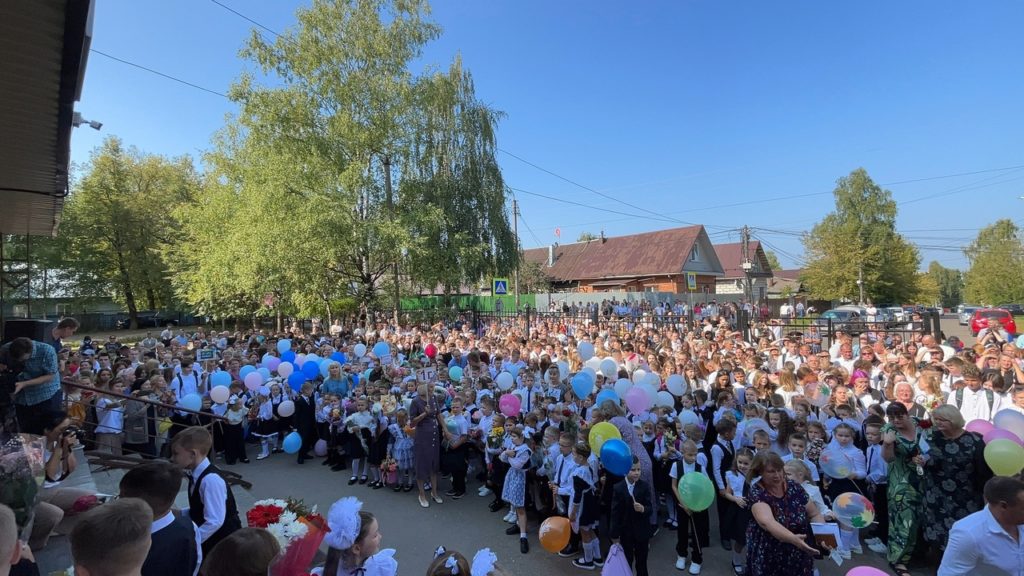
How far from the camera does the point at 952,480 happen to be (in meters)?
4.15

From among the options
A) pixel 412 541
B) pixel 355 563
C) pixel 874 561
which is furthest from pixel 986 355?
pixel 355 563

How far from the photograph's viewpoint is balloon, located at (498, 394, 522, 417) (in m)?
7.16

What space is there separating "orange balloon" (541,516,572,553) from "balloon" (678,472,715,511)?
1.19 meters

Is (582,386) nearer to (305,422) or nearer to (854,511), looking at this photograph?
(854,511)

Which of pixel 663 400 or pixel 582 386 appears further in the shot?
pixel 582 386

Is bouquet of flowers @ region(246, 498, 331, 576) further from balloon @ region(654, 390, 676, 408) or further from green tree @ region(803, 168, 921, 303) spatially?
green tree @ region(803, 168, 921, 303)

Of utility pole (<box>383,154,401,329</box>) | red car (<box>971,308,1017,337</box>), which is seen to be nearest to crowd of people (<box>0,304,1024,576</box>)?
red car (<box>971,308,1017,337</box>)

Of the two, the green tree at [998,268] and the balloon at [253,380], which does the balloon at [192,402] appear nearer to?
the balloon at [253,380]

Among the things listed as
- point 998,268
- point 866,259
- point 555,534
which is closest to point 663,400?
point 555,534

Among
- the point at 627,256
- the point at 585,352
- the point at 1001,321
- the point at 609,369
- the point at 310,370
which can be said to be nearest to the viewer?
the point at 609,369

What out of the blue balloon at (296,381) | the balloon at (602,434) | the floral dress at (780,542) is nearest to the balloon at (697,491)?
the balloon at (602,434)

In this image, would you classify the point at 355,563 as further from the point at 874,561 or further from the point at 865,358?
the point at 865,358

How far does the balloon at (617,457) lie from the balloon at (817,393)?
359 cm

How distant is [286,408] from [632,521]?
6.61 m
